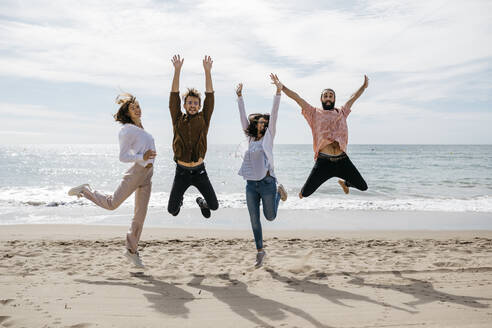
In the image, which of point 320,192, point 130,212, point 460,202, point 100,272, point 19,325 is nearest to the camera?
point 19,325

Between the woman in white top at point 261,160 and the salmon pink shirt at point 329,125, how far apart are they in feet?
3.43

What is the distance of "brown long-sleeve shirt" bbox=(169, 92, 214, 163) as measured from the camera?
18.5ft

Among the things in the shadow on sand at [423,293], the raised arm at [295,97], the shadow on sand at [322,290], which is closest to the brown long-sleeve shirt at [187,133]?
the raised arm at [295,97]

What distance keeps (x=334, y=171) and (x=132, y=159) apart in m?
3.20

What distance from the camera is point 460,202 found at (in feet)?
55.8

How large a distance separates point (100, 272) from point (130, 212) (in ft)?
25.7

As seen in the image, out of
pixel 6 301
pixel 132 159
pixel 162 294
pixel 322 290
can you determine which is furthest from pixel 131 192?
pixel 322 290

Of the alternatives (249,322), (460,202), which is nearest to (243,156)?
(249,322)

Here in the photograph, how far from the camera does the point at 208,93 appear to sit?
5723 mm

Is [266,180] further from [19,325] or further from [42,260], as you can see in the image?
[42,260]

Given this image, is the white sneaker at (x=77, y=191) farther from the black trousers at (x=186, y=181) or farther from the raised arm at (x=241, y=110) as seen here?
the raised arm at (x=241, y=110)

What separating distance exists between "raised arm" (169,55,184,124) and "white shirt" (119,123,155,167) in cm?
52

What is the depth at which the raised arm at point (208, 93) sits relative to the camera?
5688 millimetres

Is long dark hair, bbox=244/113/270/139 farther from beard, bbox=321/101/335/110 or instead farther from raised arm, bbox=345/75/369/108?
raised arm, bbox=345/75/369/108
